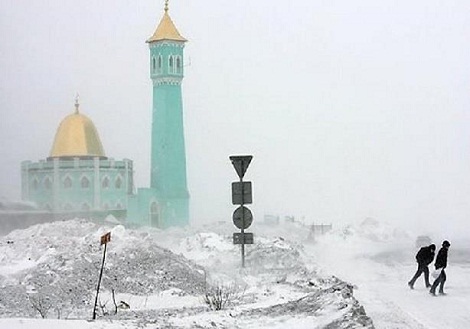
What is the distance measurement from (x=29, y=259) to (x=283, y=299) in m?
3.31

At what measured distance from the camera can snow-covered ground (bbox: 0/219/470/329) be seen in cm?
577

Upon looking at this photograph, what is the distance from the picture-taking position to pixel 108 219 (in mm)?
12836

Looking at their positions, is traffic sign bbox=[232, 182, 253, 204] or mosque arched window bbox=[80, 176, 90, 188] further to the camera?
mosque arched window bbox=[80, 176, 90, 188]

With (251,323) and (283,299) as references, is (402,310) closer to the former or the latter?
(283,299)

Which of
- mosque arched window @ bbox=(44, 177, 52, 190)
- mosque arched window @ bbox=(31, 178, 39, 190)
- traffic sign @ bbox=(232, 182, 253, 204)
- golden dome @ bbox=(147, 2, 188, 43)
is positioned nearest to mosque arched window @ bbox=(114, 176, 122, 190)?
mosque arched window @ bbox=(44, 177, 52, 190)

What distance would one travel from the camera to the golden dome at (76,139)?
13023 millimetres

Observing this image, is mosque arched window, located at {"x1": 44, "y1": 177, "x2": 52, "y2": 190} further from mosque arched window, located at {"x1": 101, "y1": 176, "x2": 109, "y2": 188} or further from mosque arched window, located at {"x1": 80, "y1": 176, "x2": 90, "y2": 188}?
mosque arched window, located at {"x1": 101, "y1": 176, "x2": 109, "y2": 188}

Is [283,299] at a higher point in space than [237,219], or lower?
lower

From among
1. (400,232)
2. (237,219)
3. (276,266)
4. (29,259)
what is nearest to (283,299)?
(237,219)

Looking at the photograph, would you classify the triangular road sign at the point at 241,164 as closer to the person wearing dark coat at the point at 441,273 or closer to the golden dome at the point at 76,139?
the person wearing dark coat at the point at 441,273

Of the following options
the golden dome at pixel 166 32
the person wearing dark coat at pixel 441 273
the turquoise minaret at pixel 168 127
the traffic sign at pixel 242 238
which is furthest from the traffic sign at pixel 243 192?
the golden dome at pixel 166 32

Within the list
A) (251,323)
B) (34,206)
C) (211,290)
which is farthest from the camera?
(34,206)

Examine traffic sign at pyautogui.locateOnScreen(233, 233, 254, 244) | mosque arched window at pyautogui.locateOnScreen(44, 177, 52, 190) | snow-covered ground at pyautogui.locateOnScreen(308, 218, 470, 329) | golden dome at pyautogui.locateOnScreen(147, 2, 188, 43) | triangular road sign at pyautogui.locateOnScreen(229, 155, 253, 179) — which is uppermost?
golden dome at pyautogui.locateOnScreen(147, 2, 188, 43)

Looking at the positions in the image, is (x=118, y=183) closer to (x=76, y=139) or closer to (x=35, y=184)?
(x=76, y=139)
